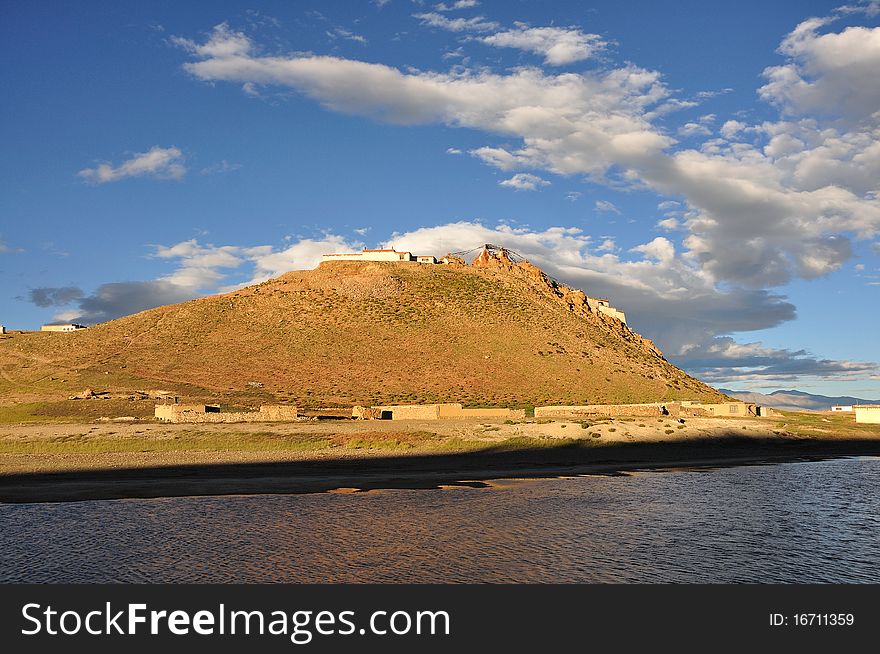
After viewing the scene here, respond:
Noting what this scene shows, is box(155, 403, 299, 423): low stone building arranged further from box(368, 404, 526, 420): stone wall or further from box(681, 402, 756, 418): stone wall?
box(681, 402, 756, 418): stone wall

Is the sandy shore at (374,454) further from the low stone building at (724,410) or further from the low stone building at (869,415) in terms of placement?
the low stone building at (869,415)

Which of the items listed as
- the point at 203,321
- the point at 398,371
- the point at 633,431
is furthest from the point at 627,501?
the point at 203,321

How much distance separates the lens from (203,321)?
11381 centimetres

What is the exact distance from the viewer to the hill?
288ft

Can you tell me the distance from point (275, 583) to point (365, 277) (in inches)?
4796

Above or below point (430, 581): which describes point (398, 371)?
above

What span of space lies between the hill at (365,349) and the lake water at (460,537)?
52.2m

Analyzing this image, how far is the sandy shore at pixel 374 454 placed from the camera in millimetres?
31406

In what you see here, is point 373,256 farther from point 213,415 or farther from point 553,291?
point 213,415

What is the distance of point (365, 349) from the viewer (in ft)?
342

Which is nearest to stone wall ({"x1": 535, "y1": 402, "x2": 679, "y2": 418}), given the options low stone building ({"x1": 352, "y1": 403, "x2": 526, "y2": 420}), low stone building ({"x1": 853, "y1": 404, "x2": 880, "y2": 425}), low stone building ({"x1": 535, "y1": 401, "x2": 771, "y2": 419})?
low stone building ({"x1": 535, "y1": 401, "x2": 771, "y2": 419})

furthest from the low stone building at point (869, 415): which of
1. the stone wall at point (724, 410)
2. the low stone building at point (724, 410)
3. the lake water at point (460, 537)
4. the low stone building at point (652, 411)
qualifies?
the lake water at point (460, 537)

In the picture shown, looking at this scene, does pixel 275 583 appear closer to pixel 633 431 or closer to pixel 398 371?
pixel 633 431

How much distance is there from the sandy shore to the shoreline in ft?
0.20
